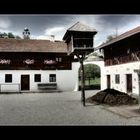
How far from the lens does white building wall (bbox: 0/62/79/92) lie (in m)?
29.0

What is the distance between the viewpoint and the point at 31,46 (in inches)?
1239

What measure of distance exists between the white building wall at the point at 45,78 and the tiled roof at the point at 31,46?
7.67 ft

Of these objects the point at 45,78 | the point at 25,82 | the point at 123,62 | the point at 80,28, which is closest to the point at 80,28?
the point at 80,28

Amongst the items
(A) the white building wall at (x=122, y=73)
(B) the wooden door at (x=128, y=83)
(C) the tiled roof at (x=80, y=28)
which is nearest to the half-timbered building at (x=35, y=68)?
(A) the white building wall at (x=122, y=73)

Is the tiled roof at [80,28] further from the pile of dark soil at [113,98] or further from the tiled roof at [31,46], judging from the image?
the tiled roof at [31,46]

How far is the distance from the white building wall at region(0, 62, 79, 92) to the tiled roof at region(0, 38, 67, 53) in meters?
2.34

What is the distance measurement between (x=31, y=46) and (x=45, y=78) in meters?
4.15

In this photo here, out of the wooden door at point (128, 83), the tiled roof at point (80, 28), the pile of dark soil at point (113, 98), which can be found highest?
the tiled roof at point (80, 28)

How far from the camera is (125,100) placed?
16438 mm

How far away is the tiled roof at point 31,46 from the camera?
30.4 metres

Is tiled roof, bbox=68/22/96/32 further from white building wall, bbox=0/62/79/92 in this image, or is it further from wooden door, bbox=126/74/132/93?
white building wall, bbox=0/62/79/92

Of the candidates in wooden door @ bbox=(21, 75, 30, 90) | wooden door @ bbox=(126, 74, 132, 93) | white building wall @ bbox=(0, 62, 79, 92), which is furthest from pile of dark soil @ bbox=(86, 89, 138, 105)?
wooden door @ bbox=(21, 75, 30, 90)

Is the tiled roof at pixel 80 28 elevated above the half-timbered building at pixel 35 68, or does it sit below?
above
